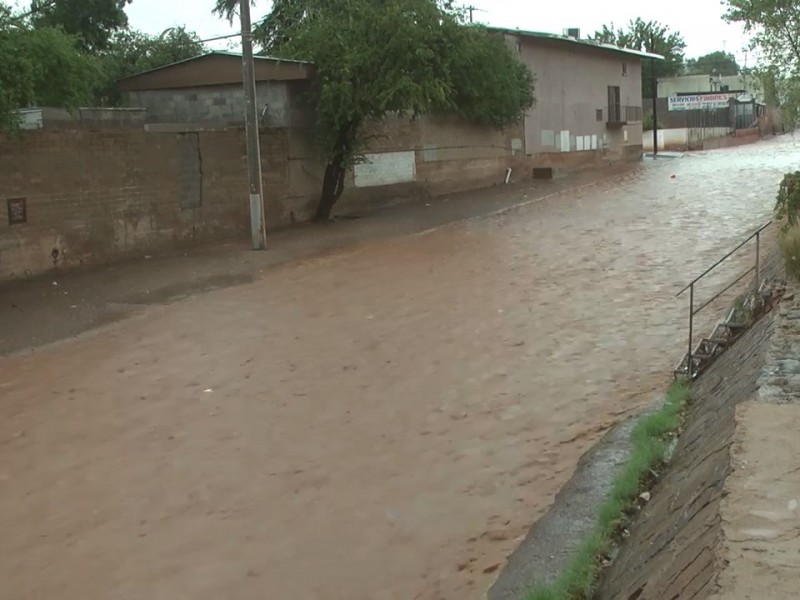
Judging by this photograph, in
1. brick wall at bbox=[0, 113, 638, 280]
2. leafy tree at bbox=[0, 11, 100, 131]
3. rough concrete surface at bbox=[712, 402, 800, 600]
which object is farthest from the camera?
brick wall at bbox=[0, 113, 638, 280]

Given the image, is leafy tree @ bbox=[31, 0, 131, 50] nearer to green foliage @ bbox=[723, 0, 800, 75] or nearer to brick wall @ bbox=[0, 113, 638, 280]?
brick wall @ bbox=[0, 113, 638, 280]

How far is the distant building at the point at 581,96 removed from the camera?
3628cm

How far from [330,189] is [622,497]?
1862 cm

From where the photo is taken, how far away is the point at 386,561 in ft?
19.6

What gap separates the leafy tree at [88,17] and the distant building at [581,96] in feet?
42.0

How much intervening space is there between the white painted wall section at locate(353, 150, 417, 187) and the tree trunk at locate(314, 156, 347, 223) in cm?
139

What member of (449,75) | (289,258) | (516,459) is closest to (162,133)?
(289,258)

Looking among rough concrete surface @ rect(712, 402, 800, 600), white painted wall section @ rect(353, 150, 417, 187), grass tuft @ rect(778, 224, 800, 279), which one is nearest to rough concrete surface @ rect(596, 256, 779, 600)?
rough concrete surface @ rect(712, 402, 800, 600)

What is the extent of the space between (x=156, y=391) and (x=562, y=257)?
9700mm

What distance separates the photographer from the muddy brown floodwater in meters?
6.12

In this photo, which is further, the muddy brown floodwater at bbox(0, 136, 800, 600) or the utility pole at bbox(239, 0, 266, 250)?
the utility pole at bbox(239, 0, 266, 250)

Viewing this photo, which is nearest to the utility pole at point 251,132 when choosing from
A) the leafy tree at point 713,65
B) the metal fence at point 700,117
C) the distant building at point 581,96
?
the distant building at point 581,96

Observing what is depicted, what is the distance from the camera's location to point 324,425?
8.73m

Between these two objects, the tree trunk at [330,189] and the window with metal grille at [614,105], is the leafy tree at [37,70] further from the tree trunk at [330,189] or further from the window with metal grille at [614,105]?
the window with metal grille at [614,105]
